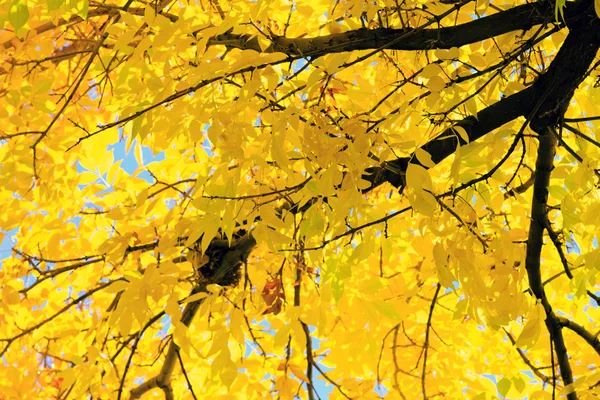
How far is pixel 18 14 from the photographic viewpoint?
→ 1864mm

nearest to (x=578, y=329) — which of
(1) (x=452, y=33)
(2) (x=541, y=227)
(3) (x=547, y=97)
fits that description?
(2) (x=541, y=227)

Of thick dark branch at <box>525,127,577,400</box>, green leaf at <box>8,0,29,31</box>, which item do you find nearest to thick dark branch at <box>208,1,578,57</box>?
thick dark branch at <box>525,127,577,400</box>

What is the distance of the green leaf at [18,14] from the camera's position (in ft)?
6.09

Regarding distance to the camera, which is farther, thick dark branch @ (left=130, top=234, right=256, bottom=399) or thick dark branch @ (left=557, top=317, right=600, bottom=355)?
thick dark branch @ (left=130, top=234, right=256, bottom=399)

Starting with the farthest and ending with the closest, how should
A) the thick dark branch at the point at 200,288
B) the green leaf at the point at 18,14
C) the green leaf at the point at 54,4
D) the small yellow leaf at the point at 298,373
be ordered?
1. the thick dark branch at the point at 200,288
2. the small yellow leaf at the point at 298,373
3. the green leaf at the point at 18,14
4. the green leaf at the point at 54,4

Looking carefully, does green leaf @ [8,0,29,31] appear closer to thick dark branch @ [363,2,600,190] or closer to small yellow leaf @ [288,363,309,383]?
thick dark branch @ [363,2,600,190]

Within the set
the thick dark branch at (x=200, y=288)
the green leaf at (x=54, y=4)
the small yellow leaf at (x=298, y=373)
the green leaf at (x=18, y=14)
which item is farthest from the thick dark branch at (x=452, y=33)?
the small yellow leaf at (x=298, y=373)

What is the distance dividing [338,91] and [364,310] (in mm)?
955

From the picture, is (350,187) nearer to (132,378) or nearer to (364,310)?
(364,310)

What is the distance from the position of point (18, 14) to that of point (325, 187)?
105cm

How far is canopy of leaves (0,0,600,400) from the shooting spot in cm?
183

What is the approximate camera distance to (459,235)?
76.0 inches

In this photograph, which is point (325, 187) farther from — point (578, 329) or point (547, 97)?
point (578, 329)

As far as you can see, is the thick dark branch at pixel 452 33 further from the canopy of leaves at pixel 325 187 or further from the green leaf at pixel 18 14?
the green leaf at pixel 18 14
